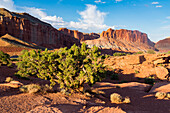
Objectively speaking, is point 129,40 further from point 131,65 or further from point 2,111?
point 2,111

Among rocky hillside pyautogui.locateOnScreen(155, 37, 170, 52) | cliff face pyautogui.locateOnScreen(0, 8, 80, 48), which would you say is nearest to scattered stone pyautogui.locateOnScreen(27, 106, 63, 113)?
cliff face pyautogui.locateOnScreen(0, 8, 80, 48)

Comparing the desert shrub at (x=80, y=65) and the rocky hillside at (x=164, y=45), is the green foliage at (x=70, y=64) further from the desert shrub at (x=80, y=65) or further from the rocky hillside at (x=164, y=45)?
the rocky hillside at (x=164, y=45)

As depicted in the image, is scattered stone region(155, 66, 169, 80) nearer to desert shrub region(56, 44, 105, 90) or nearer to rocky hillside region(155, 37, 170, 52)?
desert shrub region(56, 44, 105, 90)

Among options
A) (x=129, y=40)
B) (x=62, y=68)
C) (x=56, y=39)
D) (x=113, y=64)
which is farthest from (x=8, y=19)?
(x=129, y=40)

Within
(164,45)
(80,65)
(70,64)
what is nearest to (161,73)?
(80,65)

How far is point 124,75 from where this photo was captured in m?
27.0

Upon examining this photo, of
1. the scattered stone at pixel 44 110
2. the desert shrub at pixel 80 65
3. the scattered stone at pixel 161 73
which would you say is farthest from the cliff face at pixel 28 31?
the scattered stone at pixel 44 110

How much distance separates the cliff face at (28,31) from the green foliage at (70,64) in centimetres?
6791

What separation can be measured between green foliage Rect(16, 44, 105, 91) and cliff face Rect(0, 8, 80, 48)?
223 ft

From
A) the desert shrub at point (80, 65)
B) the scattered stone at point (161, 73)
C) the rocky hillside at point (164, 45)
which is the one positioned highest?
the rocky hillside at point (164, 45)

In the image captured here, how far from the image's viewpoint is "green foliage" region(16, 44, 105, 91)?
8562 millimetres

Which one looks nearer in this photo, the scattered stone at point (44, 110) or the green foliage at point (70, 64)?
the scattered stone at point (44, 110)

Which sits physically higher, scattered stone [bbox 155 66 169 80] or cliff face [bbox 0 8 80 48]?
cliff face [bbox 0 8 80 48]

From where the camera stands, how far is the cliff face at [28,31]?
65.1 m
